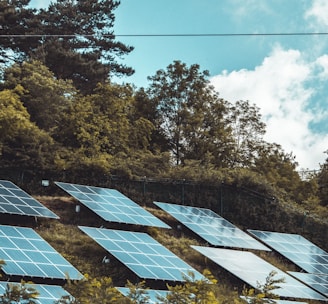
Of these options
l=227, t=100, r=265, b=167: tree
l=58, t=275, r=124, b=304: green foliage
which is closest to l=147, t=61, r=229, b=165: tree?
l=227, t=100, r=265, b=167: tree

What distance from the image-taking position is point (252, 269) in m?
26.4

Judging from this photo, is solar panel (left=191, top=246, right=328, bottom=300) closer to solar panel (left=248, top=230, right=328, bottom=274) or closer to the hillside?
the hillside

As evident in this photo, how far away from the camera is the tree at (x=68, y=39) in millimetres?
46188

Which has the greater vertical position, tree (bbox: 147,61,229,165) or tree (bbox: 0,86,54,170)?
tree (bbox: 147,61,229,165)

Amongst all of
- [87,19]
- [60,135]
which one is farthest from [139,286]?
[87,19]

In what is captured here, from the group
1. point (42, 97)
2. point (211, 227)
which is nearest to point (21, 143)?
point (42, 97)

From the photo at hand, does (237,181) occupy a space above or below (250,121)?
below

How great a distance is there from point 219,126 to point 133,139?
5.52 metres

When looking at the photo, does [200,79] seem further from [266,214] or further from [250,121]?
[266,214]

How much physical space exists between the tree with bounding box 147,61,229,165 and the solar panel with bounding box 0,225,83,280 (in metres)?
21.7

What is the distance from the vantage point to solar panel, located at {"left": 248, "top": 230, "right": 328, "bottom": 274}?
97.1 ft

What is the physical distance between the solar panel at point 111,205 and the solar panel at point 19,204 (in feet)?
6.72

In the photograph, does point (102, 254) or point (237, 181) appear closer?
point (102, 254)

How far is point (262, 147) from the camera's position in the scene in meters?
47.6
